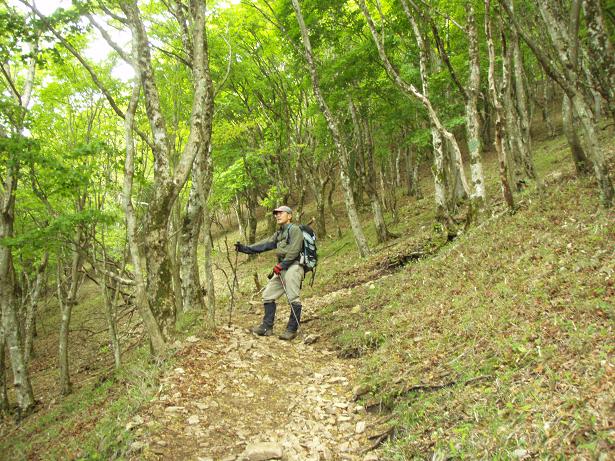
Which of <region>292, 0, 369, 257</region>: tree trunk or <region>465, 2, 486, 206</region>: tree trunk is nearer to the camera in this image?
<region>465, 2, 486, 206</region>: tree trunk

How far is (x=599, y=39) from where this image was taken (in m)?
7.90

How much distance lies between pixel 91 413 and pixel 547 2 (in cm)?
1112

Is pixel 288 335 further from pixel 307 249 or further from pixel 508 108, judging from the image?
pixel 508 108

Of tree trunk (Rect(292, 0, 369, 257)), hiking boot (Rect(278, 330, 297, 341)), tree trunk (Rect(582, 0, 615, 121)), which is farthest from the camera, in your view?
tree trunk (Rect(292, 0, 369, 257))

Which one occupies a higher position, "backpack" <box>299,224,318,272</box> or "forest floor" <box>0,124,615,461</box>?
"backpack" <box>299,224,318,272</box>

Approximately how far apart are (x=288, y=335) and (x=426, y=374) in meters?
3.45

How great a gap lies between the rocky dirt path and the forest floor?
24 millimetres

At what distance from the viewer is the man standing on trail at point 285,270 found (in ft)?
26.0

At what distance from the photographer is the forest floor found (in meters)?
3.69

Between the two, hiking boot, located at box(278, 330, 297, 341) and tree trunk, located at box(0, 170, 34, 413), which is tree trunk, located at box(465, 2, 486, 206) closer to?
hiking boot, located at box(278, 330, 297, 341)

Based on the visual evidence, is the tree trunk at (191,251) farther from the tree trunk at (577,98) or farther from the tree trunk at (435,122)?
the tree trunk at (577,98)

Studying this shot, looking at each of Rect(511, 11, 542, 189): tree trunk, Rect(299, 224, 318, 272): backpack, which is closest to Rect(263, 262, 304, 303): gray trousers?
Rect(299, 224, 318, 272): backpack

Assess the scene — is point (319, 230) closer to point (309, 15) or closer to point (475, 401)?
point (309, 15)

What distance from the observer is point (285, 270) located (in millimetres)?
8039
